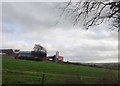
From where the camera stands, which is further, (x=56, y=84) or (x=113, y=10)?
(x=56, y=84)

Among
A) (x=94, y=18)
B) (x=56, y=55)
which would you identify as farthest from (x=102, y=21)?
(x=56, y=55)

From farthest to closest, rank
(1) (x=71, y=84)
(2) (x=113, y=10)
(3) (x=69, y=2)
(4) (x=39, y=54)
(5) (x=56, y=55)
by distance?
(4) (x=39, y=54) → (5) (x=56, y=55) → (1) (x=71, y=84) → (2) (x=113, y=10) → (3) (x=69, y=2)

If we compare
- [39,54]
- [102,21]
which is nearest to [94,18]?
[102,21]

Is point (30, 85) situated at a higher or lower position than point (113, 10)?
lower

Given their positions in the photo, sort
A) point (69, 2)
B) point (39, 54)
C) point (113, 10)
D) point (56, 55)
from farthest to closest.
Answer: point (39, 54), point (56, 55), point (113, 10), point (69, 2)

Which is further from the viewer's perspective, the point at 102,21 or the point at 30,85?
the point at 30,85

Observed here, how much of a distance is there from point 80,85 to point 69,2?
6151mm

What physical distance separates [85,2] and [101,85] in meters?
6.06

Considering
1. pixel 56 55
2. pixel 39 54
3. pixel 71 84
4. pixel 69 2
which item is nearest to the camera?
pixel 69 2

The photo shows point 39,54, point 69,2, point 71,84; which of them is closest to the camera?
point 69,2

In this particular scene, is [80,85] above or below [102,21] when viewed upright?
below

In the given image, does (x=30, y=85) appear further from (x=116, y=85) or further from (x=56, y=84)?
(x=116, y=85)

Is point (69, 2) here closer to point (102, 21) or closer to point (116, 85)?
point (102, 21)

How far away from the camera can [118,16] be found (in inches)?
794
